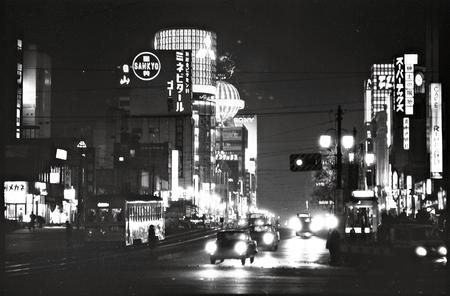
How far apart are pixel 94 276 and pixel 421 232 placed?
527 inches

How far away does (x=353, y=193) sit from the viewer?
54.5 metres

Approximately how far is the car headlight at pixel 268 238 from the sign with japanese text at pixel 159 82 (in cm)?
13615

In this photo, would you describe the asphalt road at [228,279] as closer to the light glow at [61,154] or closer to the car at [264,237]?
the car at [264,237]

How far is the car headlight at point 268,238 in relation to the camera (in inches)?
2127

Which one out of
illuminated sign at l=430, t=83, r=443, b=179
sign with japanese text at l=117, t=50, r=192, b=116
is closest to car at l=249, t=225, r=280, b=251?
illuminated sign at l=430, t=83, r=443, b=179

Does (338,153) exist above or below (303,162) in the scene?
above

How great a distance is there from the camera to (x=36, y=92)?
184 meters

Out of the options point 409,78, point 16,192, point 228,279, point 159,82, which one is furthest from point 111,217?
point 159,82

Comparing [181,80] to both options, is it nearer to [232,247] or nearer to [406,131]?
[406,131]

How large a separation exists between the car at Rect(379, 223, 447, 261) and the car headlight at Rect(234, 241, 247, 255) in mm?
7739

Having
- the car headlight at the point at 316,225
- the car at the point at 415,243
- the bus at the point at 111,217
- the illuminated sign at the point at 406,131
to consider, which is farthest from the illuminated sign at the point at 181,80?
the car at the point at 415,243

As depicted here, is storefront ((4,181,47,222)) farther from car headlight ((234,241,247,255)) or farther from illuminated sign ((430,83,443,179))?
car headlight ((234,241,247,255))

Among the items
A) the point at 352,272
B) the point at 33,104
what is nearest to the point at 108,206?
the point at 352,272

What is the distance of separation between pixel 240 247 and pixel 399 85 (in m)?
52.9
